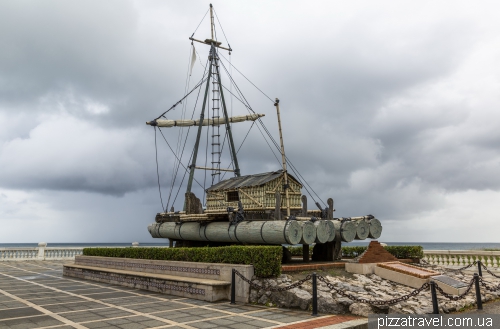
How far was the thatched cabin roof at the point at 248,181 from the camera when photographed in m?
16.4

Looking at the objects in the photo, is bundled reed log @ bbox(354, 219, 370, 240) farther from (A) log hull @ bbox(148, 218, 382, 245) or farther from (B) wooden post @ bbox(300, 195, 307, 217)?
(B) wooden post @ bbox(300, 195, 307, 217)

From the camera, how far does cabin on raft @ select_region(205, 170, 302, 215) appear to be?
1584cm

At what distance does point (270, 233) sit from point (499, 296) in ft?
24.8

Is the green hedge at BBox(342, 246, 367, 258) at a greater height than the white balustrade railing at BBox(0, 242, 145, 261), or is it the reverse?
the green hedge at BBox(342, 246, 367, 258)

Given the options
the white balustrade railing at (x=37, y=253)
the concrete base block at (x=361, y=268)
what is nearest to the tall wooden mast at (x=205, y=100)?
the concrete base block at (x=361, y=268)

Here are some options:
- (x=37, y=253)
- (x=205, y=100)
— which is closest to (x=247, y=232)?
(x=205, y=100)

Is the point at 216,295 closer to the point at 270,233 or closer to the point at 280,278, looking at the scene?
the point at 280,278

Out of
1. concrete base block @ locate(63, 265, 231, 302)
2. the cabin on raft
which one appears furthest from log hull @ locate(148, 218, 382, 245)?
concrete base block @ locate(63, 265, 231, 302)

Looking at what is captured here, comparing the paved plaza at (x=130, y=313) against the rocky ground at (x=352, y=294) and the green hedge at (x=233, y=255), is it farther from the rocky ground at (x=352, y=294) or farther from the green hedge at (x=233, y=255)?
the green hedge at (x=233, y=255)

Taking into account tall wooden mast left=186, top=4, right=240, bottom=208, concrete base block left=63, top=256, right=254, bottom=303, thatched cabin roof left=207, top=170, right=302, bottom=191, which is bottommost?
concrete base block left=63, top=256, right=254, bottom=303

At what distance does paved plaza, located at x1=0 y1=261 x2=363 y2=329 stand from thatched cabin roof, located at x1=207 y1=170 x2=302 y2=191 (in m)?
5.88

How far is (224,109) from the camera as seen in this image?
23.0 metres

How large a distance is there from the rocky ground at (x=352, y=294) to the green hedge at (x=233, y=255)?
0.40 metres

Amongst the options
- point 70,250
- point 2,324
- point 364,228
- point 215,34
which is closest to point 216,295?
point 2,324
